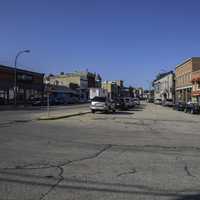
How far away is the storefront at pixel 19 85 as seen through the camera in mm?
68062

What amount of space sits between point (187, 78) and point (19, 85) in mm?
40078

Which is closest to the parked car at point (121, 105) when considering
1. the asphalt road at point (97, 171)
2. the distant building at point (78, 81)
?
the asphalt road at point (97, 171)

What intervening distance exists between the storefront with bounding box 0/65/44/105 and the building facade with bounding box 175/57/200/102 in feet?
109

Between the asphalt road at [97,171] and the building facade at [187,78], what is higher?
the building facade at [187,78]

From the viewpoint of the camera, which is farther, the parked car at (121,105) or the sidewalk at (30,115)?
the parked car at (121,105)

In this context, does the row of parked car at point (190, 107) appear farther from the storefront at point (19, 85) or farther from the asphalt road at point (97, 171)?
the asphalt road at point (97, 171)

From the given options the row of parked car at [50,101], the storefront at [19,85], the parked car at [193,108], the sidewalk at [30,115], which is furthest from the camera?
the row of parked car at [50,101]

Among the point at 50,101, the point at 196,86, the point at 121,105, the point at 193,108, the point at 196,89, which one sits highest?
the point at 196,86

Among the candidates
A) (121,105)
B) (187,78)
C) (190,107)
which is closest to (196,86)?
(187,78)

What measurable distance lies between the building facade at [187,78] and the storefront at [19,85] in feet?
109

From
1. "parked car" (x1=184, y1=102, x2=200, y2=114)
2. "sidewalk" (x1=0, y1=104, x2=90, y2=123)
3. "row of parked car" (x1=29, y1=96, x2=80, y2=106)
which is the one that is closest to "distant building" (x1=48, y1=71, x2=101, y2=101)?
"row of parked car" (x1=29, y1=96, x2=80, y2=106)

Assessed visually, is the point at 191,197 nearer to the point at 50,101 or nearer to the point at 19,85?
the point at 19,85

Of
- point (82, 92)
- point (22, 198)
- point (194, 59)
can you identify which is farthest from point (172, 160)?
point (82, 92)

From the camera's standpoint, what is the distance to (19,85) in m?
76.4
